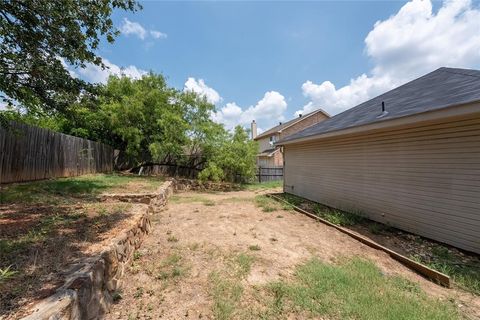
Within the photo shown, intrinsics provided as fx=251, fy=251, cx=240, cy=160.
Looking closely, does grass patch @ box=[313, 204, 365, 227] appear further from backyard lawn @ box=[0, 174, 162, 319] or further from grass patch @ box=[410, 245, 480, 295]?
backyard lawn @ box=[0, 174, 162, 319]

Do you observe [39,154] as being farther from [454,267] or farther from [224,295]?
[454,267]

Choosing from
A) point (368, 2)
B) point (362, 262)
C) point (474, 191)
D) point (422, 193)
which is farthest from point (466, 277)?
point (368, 2)

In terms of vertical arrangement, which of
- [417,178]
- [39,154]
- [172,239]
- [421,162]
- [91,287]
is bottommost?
[172,239]

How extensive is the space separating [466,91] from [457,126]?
0.68 m

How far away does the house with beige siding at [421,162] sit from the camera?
4.58 m

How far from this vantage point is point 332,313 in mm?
2627

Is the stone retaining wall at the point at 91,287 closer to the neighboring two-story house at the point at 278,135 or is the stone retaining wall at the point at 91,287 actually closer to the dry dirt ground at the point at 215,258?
the dry dirt ground at the point at 215,258

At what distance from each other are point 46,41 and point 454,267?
865 centimetres

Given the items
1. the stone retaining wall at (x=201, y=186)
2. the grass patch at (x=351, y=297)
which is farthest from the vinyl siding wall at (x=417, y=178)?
the stone retaining wall at (x=201, y=186)

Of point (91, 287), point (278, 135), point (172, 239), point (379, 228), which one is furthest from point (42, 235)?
point (278, 135)

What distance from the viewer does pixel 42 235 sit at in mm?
3375

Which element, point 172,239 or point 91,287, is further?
point 172,239

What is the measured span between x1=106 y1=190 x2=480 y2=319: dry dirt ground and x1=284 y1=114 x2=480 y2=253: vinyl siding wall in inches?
64.7

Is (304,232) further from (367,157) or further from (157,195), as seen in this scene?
(157,195)
